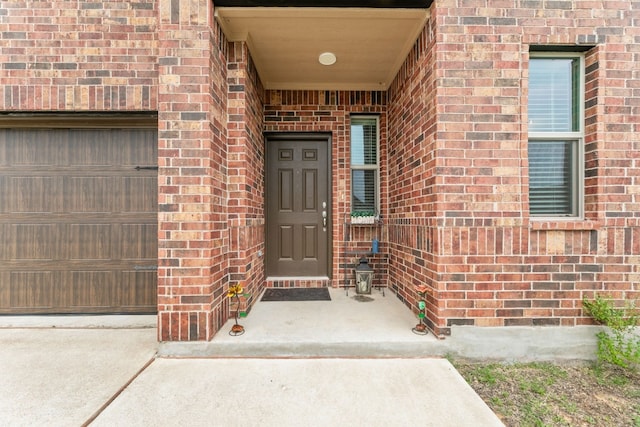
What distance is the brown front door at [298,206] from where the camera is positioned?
412 cm

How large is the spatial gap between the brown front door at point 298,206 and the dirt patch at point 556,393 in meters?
2.29

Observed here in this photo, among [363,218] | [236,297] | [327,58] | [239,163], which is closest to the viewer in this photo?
[236,297]

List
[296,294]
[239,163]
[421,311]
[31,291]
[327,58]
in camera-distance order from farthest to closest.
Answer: [296,294], [327,58], [31,291], [239,163], [421,311]

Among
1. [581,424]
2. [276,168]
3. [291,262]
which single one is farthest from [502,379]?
[276,168]

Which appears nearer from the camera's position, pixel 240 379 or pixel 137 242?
pixel 240 379

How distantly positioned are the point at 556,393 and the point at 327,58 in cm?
374

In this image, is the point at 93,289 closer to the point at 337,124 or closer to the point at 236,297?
the point at 236,297

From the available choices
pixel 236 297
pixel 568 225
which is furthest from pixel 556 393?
pixel 236 297

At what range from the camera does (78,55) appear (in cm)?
300

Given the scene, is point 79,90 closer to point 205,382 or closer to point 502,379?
point 205,382

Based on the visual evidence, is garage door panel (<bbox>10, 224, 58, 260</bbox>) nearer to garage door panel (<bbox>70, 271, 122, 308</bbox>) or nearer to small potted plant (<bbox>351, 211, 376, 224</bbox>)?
garage door panel (<bbox>70, 271, 122, 308</bbox>)

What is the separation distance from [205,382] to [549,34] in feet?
13.0

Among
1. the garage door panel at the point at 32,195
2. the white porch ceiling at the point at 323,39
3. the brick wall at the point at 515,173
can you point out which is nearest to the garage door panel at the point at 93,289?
A: the garage door panel at the point at 32,195

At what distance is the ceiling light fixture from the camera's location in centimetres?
329
